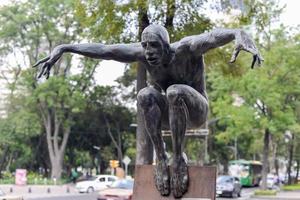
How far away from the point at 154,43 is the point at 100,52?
766 millimetres

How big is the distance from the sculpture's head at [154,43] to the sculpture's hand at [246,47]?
0.77 m

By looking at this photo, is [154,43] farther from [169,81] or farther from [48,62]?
[48,62]

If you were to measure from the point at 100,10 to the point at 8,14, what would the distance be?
23.4m

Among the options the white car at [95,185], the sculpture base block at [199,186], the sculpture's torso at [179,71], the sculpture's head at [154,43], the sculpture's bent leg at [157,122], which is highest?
the sculpture's head at [154,43]

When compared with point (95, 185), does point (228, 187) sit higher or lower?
higher

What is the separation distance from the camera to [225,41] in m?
5.52

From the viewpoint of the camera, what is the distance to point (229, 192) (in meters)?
33.1

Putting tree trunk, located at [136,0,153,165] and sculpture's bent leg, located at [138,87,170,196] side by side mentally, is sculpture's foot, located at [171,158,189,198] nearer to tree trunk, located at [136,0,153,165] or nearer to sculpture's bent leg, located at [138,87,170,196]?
sculpture's bent leg, located at [138,87,170,196]

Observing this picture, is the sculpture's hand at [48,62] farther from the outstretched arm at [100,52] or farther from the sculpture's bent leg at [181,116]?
the sculpture's bent leg at [181,116]

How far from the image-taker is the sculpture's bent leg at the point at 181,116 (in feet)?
18.4

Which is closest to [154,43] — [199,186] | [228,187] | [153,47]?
[153,47]

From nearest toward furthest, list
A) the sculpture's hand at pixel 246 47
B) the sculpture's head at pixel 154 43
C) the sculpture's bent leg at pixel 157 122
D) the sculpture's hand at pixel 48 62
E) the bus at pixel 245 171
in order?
the sculpture's hand at pixel 246 47 → the sculpture's head at pixel 154 43 → the sculpture's bent leg at pixel 157 122 → the sculpture's hand at pixel 48 62 → the bus at pixel 245 171

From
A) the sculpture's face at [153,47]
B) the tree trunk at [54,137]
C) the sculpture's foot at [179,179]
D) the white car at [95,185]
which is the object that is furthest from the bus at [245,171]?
the sculpture's face at [153,47]

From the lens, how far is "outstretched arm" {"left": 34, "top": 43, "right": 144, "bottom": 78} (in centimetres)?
604
